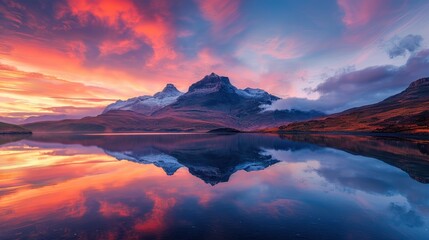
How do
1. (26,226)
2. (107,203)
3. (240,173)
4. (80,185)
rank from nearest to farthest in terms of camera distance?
(26,226) → (107,203) → (80,185) → (240,173)

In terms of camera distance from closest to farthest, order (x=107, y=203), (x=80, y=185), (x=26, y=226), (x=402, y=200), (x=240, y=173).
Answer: (x=26, y=226)
(x=107, y=203)
(x=402, y=200)
(x=80, y=185)
(x=240, y=173)

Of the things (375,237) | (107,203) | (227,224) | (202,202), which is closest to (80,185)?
(107,203)

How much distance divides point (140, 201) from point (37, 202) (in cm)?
918

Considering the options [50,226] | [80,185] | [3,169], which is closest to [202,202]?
[50,226]

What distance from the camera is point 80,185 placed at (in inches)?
1261

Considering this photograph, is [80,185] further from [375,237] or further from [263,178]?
[375,237]

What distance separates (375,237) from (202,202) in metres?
13.8

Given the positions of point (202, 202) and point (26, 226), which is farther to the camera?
point (202, 202)

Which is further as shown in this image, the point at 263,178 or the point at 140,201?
the point at 263,178

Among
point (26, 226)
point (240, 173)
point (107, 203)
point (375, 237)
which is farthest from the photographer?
point (240, 173)

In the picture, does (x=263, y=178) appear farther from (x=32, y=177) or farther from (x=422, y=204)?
(x=32, y=177)

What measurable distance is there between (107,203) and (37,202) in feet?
21.0

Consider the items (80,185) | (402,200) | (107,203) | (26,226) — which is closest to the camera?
(26,226)

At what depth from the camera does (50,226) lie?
59.8ft
